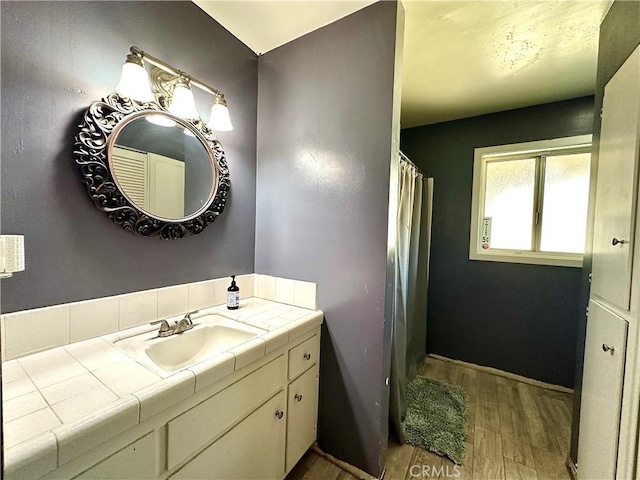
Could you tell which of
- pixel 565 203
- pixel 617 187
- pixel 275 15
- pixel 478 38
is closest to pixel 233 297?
pixel 275 15

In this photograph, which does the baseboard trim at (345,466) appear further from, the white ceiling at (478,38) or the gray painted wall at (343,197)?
the white ceiling at (478,38)

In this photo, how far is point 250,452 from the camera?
1.05 meters

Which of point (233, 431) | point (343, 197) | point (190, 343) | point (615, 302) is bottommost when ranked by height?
point (233, 431)

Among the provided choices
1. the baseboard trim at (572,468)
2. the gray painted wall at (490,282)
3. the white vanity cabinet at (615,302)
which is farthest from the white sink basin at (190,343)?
the gray painted wall at (490,282)

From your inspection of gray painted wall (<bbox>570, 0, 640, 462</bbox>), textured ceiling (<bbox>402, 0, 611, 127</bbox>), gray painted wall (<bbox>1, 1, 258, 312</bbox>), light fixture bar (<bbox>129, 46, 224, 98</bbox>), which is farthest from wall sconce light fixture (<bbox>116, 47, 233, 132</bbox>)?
gray painted wall (<bbox>570, 0, 640, 462</bbox>)

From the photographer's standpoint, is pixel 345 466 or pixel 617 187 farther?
pixel 345 466

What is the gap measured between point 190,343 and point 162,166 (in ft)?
2.75

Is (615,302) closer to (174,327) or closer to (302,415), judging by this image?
(302,415)

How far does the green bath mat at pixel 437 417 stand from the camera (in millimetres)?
1560

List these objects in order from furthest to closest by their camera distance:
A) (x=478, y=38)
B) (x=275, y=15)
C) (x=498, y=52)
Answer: (x=498, y=52) < (x=478, y=38) < (x=275, y=15)

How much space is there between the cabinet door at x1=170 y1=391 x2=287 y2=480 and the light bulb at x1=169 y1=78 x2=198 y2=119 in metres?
1.36

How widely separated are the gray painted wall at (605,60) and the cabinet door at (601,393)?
0.51 feet

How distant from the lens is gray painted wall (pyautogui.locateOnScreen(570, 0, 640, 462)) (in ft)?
3.61

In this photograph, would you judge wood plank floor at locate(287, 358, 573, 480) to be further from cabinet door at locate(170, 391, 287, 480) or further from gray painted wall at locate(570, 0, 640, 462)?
cabinet door at locate(170, 391, 287, 480)
